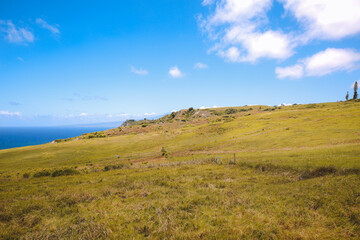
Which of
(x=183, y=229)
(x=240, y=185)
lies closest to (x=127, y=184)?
(x=183, y=229)

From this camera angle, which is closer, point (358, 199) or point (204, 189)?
point (358, 199)

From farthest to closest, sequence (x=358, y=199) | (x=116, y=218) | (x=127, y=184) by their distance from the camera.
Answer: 1. (x=127, y=184)
2. (x=116, y=218)
3. (x=358, y=199)

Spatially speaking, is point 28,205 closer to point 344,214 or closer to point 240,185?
point 240,185

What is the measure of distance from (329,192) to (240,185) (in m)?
7.69

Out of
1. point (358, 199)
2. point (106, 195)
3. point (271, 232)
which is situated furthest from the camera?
point (106, 195)

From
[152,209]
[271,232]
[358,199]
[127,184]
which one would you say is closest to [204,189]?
[152,209]

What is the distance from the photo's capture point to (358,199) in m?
11.2

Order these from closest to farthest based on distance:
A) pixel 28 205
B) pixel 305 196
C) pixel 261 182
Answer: pixel 305 196 → pixel 28 205 → pixel 261 182

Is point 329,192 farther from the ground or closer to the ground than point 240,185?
farther from the ground

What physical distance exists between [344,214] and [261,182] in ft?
29.1

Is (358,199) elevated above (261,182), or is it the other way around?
(358,199)

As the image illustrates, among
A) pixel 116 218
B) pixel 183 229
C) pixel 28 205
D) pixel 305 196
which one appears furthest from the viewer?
pixel 28 205

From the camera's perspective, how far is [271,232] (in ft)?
31.6

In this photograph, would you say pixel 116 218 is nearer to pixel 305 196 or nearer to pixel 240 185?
pixel 240 185
